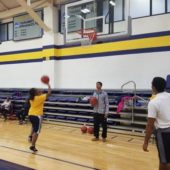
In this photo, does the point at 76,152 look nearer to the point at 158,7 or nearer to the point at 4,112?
the point at 158,7

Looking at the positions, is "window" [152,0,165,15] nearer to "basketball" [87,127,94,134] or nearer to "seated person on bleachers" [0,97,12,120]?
"basketball" [87,127,94,134]

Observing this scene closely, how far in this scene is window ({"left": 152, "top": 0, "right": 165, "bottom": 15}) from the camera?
8306 millimetres

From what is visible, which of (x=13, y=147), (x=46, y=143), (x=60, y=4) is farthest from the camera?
(x=60, y=4)

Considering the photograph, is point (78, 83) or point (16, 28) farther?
point (16, 28)

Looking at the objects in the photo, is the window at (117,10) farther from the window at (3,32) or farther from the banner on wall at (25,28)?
the window at (3,32)

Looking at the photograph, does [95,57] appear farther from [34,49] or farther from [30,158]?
Answer: [30,158]

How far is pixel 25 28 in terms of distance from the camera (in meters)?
12.0

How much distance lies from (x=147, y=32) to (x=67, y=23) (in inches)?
102

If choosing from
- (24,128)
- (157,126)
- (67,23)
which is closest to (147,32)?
(67,23)

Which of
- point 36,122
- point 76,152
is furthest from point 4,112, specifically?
point 76,152

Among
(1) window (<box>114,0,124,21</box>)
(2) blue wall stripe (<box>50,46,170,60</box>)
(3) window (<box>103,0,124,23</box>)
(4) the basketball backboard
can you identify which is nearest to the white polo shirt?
(4) the basketball backboard

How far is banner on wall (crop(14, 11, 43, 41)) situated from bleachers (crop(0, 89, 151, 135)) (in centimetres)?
223

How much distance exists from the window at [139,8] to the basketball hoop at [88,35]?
135 cm

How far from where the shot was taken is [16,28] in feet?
40.6
